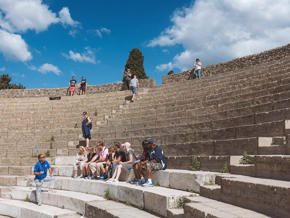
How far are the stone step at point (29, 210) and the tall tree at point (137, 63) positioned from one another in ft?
92.4

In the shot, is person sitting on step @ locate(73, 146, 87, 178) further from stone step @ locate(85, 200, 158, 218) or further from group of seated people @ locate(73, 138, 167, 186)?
stone step @ locate(85, 200, 158, 218)

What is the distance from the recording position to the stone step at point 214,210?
414 cm

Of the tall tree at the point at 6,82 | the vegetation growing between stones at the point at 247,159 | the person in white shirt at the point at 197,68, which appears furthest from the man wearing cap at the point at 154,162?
the tall tree at the point at 6,82

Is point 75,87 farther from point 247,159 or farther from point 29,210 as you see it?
point 247,159

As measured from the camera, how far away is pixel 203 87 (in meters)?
14.1

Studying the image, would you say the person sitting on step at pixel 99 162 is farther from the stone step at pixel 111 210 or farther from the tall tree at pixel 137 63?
the tall tree at pixel 137 63

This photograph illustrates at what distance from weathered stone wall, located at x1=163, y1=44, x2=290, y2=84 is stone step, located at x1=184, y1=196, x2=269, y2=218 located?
376 inches

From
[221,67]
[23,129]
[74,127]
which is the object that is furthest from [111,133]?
→ [221,67]

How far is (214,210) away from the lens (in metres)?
4.45

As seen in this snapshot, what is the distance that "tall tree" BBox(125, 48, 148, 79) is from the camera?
37188 mm

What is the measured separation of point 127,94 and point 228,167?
11.5m

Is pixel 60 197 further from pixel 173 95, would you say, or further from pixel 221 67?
pixel 221 67

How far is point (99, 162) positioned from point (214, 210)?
5.62 metres

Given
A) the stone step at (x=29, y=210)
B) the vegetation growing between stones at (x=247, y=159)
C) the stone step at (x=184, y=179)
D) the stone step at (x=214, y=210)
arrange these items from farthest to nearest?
the stone step at (x=29, y=210) < the stone step at (x=184, y=179) < the vegetation growing between stones at (x=247, y=159) < the stone step at (x=214, y=210)
